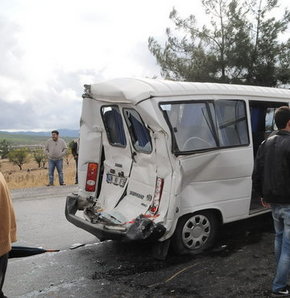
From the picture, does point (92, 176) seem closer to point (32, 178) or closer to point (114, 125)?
point (114, 125)

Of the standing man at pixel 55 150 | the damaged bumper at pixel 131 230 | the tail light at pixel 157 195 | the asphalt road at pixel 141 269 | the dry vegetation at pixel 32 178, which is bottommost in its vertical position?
the asphalt road at pixel 141 269

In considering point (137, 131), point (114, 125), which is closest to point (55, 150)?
point (114, 125)

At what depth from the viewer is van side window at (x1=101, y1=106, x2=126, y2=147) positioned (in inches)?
221

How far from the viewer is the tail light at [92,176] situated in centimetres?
583

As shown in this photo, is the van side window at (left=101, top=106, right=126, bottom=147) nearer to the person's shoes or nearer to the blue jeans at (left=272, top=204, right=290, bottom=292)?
the blue jeans at (left=272, top=204, right=290, bottom=292)

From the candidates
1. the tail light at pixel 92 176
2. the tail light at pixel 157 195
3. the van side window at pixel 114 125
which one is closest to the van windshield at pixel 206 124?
the tail light at pixel 157 195

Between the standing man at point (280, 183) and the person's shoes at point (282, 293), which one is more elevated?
the standing man at point (280, 183)

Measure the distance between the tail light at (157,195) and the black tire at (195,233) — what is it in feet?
1.09

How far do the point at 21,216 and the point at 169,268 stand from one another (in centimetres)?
405

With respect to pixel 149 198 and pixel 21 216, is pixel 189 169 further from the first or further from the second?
pixel 21 216

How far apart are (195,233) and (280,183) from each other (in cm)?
166

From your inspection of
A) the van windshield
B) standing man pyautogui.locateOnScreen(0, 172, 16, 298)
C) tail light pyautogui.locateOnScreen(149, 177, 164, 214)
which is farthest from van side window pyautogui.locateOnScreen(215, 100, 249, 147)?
standing man pyautogui.locateOnScreen(0, 172, 16, 298)

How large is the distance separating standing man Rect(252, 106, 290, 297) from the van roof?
4.55ft

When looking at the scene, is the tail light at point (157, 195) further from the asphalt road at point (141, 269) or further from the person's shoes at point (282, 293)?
the person's shoes at point (282, 293)
